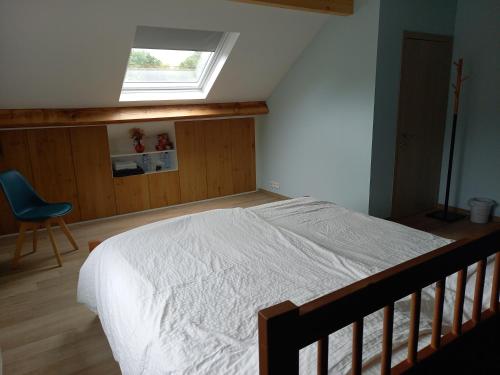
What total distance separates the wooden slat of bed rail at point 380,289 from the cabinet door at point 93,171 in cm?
377

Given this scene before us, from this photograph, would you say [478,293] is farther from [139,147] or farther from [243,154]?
[243,154]

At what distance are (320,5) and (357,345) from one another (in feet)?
10.4

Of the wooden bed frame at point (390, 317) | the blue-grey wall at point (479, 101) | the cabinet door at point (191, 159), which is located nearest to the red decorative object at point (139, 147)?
the cabinet door at point (191, 159)

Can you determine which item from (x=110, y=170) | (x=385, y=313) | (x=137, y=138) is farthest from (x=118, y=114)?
(x=385, y=313)

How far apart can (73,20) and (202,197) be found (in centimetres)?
266

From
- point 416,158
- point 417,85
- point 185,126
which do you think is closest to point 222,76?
point 185,126

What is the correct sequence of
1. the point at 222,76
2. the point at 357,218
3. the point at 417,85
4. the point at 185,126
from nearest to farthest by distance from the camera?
the point at 357,218 < the point at 417,85 < the point at 222,76 < the point at 185,126

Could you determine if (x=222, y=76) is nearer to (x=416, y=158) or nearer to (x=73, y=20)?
(x=73, y=20)

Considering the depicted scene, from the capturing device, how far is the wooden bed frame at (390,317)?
0.77 m

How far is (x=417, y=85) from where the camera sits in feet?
12.3

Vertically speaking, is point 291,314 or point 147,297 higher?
point 291,314

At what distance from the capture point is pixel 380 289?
36.6 inches

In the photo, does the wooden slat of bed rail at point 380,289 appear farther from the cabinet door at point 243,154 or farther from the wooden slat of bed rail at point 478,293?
the cabinet door at point 243,154

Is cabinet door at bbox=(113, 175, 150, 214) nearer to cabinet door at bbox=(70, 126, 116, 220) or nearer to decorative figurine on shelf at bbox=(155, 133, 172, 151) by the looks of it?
cabinet door at bbox=(70, 126, 116, 220)
